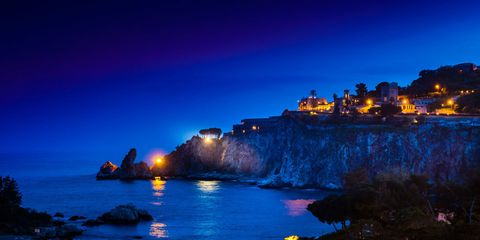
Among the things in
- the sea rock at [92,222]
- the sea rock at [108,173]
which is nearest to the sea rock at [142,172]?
the sea rock at [108,173]

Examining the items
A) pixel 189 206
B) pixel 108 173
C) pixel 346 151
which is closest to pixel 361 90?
pixel 346 151

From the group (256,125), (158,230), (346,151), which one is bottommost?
(158,230)

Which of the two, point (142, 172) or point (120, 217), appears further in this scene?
point (142, 172)

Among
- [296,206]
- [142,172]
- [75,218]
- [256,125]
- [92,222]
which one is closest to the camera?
[92,222]

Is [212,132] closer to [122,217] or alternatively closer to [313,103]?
[313,103]

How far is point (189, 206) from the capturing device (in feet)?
292

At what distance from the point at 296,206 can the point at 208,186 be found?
4027 cm

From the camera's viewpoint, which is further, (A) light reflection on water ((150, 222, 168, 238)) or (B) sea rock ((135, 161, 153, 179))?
(B) sea rock ((135, 161, 153, 179))

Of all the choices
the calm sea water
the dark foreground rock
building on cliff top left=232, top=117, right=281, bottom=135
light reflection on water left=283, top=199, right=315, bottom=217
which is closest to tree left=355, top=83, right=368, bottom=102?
building on cliff top left=232, top=117, right=281, bottom=135

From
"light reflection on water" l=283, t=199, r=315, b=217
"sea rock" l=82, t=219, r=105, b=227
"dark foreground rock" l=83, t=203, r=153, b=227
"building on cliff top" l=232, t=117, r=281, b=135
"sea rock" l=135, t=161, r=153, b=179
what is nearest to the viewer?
"sea rock" l=82, t=219, r=105, b=227

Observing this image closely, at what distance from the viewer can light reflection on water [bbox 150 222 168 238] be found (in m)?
63.4

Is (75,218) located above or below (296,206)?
above

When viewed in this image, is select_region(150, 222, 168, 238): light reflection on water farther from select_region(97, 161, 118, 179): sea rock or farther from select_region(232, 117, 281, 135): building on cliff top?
select_region(97, 161, 118, 179): sea rock

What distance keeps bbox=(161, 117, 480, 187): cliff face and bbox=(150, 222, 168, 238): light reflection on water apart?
156 feet
